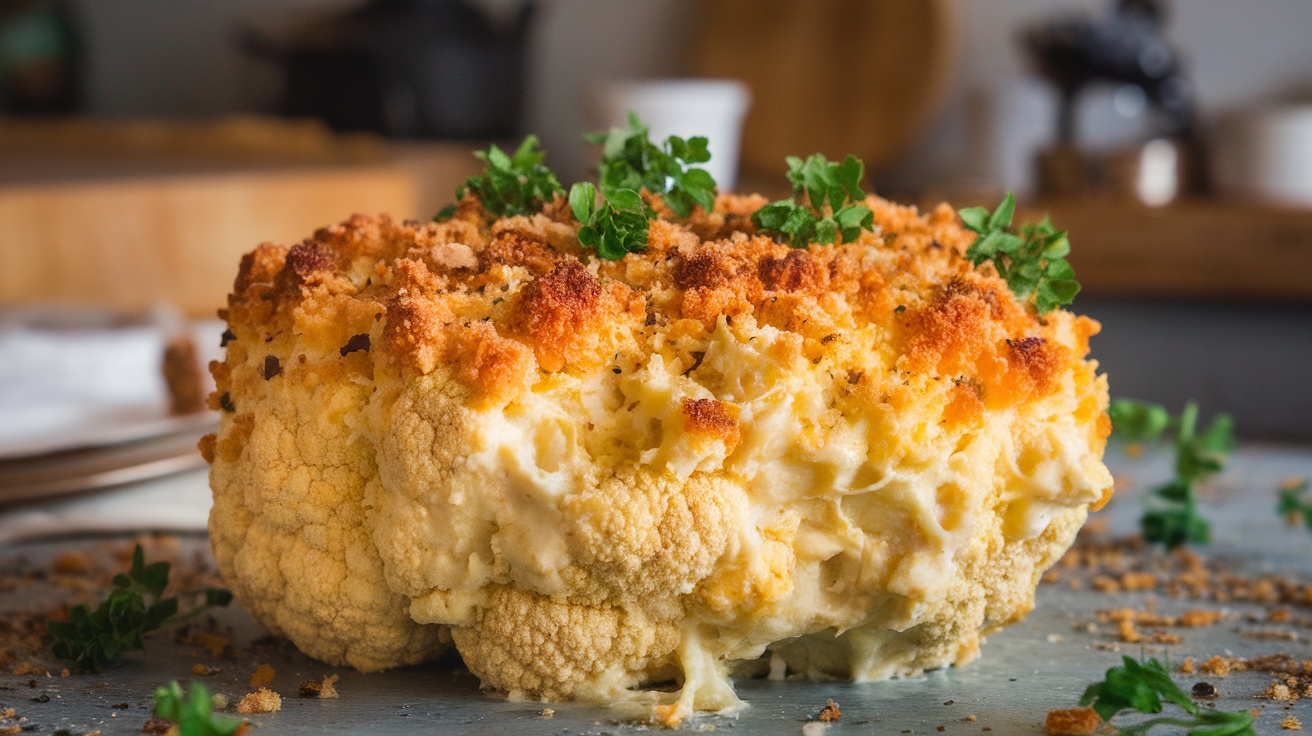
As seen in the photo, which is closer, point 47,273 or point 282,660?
point 282,660

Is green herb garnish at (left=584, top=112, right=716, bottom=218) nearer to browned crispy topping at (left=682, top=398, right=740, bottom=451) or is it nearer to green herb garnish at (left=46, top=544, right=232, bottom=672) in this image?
browned crispy topping at (left=682, top=398, right=740, bottom=451)

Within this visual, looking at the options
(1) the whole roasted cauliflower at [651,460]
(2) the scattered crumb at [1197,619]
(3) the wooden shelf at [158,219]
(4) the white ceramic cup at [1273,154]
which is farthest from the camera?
(4) the white ceramic cup at [1273,154]

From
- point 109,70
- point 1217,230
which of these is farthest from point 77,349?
point 109,70

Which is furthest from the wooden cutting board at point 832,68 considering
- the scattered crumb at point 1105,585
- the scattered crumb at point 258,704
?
the scattered crumb at point 258,704

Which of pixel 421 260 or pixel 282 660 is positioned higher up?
pixel 421 260

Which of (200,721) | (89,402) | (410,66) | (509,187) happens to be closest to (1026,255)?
(509,187)

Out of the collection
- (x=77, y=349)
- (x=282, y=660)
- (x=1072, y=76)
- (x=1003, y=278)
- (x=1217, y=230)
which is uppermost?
(x=1072, y=76)

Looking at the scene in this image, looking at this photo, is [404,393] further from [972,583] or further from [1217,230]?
[1217,230]

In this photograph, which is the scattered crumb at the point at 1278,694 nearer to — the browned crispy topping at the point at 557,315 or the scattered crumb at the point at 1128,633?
the scattered crumb at the point at 1128,633
